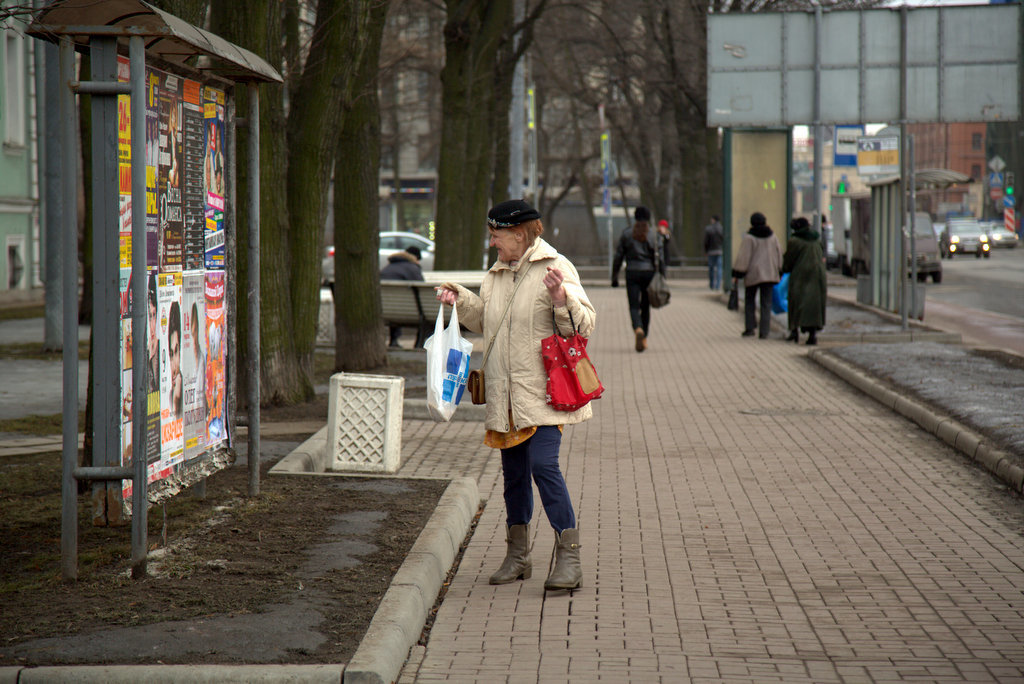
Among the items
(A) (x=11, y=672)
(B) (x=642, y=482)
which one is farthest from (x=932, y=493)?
(A) (x=11, y=672)

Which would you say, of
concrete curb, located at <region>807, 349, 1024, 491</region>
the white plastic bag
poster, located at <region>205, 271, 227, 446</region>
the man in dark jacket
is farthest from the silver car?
the white plastic bag

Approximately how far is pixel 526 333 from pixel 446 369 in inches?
16.4

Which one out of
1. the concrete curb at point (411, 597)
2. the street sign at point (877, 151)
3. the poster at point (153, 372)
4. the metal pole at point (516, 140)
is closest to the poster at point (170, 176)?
the poster at point (153, 372)

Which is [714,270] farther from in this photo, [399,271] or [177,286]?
[177,286]

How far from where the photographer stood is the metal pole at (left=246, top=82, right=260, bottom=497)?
709cm

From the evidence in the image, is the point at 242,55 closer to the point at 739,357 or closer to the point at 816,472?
the point at 816,472

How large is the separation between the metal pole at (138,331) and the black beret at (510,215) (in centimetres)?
146

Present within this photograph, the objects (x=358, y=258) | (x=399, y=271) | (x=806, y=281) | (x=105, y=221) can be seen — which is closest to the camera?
(x=105, y=221)

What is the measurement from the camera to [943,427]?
9891mm

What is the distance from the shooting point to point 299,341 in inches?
458

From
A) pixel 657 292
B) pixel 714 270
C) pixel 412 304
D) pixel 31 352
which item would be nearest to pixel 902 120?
pixel 657 292

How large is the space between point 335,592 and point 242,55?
265cm

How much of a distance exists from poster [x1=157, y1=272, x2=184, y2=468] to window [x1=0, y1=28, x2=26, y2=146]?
70.1 ft

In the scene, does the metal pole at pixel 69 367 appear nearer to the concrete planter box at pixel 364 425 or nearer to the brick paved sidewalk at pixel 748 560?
the brick paved sidewalk at pixel 748 560
